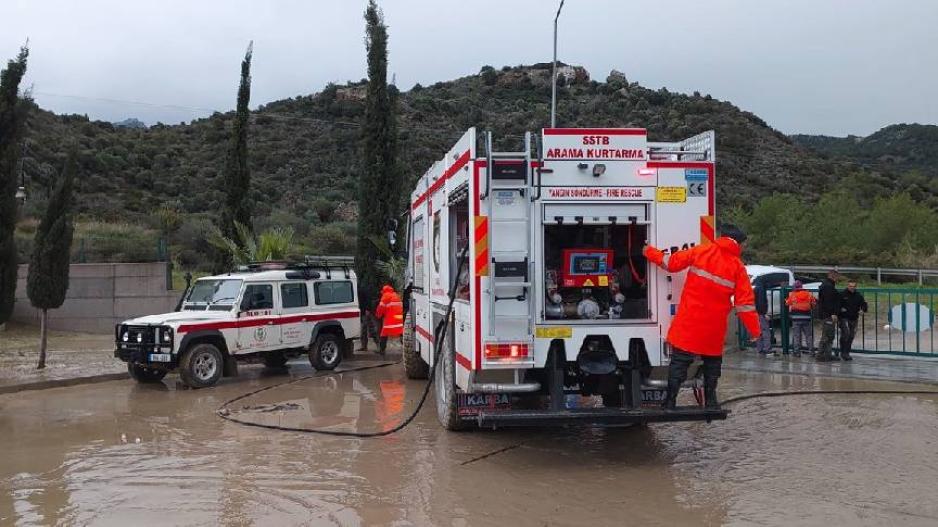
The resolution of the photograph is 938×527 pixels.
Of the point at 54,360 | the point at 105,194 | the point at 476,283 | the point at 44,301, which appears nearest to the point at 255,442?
the point at 476,283

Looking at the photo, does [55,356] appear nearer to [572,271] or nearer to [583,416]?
[572,271]

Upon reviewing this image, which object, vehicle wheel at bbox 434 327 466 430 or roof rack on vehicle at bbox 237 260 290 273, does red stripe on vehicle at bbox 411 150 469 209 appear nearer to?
vehicle wheel at bbox 434 327 466 430

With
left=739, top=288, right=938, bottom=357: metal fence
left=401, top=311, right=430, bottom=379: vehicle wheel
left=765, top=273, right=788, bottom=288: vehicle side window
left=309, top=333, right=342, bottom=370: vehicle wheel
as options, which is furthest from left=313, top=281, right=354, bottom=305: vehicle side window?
left=765, top=273, right=788, bottom=288: vehicle side window

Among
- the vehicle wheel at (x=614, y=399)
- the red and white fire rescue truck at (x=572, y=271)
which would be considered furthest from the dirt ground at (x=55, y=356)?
the vehicle wheel at (x=614, y=399)

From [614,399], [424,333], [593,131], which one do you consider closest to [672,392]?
[614,399]

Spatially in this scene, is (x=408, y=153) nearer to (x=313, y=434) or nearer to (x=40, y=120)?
(x=40, y=120)

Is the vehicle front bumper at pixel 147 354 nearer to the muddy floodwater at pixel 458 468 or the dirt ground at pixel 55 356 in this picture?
the muddy floodwater at pixel 458 468

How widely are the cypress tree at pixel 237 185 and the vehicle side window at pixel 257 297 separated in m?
6.29

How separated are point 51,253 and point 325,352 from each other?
516 centimetres

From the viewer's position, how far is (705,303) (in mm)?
7301

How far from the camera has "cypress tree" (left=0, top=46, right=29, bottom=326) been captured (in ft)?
47.1

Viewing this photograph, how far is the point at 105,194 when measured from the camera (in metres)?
38.0

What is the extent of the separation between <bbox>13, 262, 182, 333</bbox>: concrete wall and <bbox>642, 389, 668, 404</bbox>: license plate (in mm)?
15279

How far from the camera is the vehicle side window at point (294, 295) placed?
14.3 meters
